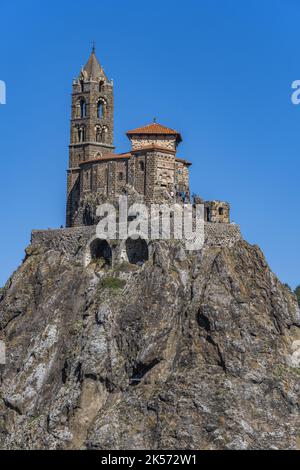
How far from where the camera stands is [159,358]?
182 m

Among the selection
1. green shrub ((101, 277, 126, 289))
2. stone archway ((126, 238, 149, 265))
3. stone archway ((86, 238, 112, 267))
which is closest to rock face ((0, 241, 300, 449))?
green shrub ((101, 277, 126, 289))

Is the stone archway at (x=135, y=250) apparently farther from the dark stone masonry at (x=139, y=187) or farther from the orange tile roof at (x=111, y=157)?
the orange tile roof at (x=111, y=157)

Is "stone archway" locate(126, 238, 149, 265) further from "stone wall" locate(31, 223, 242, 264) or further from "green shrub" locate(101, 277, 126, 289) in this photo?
"green shrub" locate(101, 277, 126, 289)

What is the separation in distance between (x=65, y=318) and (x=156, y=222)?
12269 millimetres

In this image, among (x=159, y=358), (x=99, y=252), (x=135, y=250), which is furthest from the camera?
(x=99, y=252)

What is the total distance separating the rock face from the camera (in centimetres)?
17850

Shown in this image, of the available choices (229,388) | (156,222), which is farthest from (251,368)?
(156,222)

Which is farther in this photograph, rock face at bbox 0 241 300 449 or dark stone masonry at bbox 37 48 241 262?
dark stone masonry at bbox 37 48 241 262

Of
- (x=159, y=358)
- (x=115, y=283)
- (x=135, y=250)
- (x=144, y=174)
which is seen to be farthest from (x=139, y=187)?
(x=159, y=358)

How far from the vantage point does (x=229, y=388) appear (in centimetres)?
17925

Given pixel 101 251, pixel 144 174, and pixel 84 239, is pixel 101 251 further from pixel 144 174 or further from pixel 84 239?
pixel 144 174

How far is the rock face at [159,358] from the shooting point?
7028 inches
